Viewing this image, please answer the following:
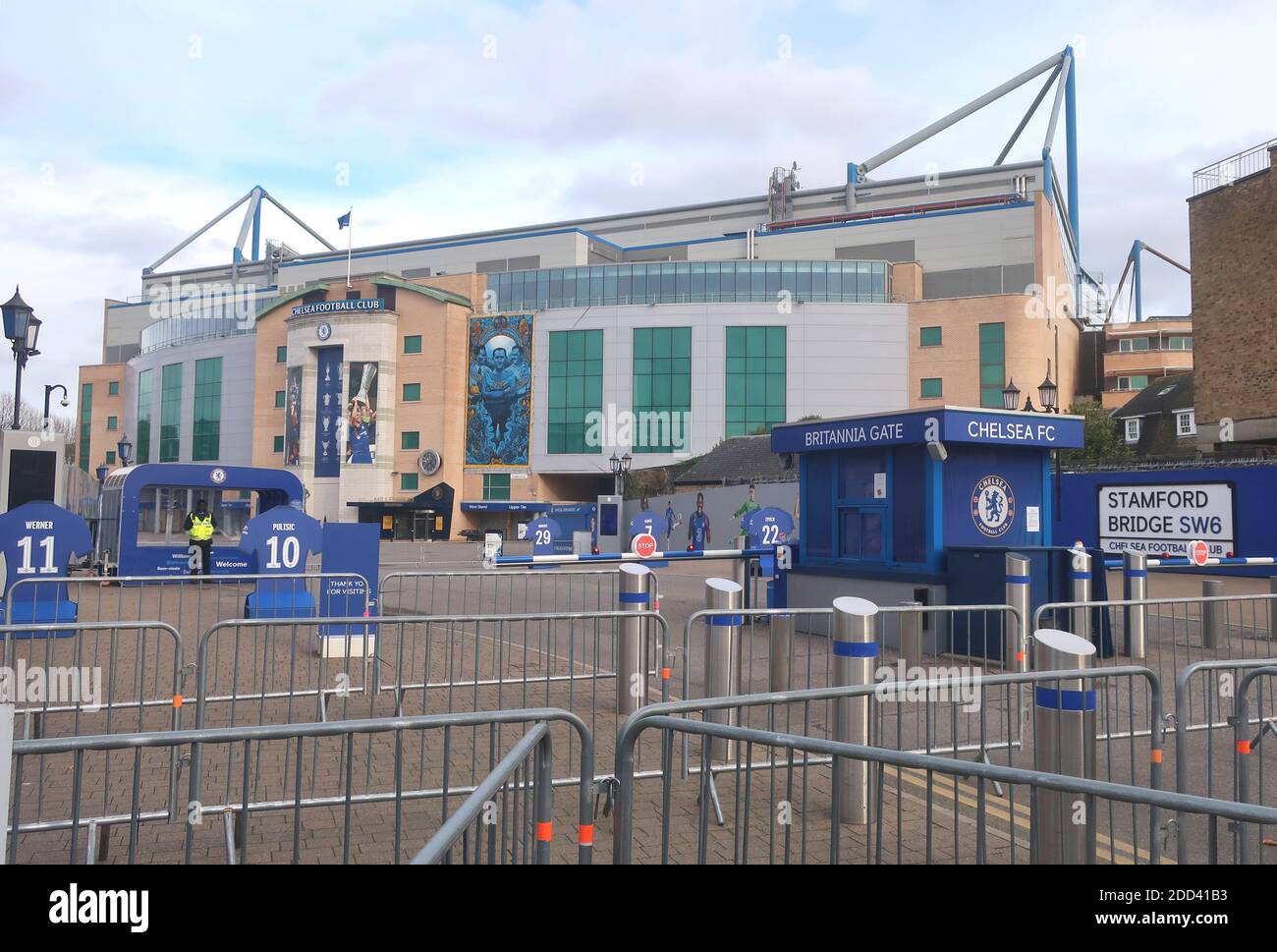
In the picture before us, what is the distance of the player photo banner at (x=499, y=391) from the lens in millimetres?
65062

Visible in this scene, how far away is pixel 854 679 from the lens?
5898 millimetres

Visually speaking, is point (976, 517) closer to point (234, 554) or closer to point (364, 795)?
point (364, 795)

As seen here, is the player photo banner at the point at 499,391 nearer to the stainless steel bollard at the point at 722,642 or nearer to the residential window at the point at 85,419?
the residential window at the point at 85,419

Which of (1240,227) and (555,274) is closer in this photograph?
(1240,227)

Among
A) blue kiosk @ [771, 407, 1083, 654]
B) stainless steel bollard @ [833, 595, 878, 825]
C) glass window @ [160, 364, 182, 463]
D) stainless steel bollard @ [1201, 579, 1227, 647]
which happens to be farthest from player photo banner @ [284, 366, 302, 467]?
stainless steel bollard @ [833, 595, 878, 825]

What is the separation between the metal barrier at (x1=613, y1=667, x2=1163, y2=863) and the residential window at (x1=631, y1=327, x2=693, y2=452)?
180ft

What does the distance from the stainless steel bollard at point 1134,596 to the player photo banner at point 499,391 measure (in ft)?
177

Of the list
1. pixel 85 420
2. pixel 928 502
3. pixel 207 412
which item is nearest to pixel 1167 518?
pixel 928 502

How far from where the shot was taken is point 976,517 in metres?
12.4

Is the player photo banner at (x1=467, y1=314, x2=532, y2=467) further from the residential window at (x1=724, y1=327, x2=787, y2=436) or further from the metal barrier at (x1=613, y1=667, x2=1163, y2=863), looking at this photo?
the metal barrier at (x1=613, y1=667, x2=1163, y2=863)

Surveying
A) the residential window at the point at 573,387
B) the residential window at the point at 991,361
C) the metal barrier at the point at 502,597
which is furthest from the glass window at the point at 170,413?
the metal barrier at the point at 502,597

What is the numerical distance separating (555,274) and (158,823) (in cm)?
6182

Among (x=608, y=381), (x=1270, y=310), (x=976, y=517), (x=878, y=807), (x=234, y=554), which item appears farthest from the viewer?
(x=608, y=381)

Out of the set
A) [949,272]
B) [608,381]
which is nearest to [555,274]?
[608,381]
